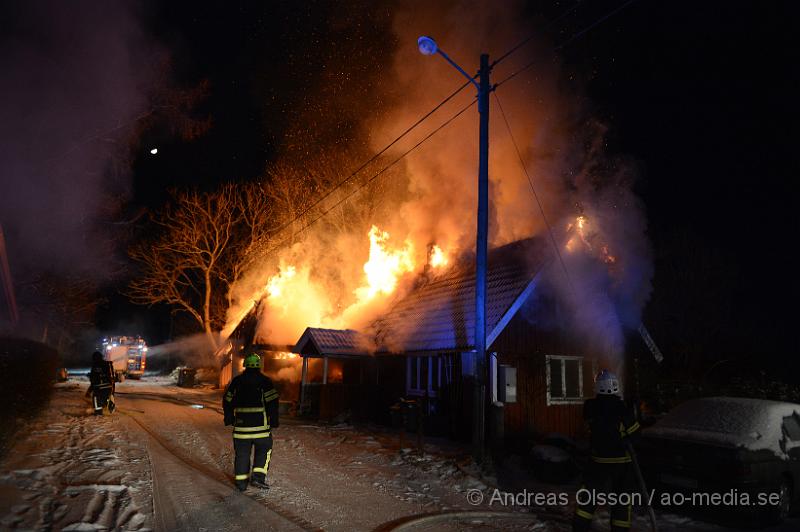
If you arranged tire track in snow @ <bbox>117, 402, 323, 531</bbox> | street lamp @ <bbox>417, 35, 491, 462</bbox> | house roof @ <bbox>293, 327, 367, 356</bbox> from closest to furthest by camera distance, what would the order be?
1. tire track in snow @ <bbox>117, 402, 323, 531</bbox>
2. street lamp @ <bbox>417, 35, 491, 462</bbox>
3. house roof @ <bbox>293, 327, 367, 356</bbox>

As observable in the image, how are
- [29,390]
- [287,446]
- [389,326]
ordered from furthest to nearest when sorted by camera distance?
1. [389,326]
2. [287,446]
3. [29,390]

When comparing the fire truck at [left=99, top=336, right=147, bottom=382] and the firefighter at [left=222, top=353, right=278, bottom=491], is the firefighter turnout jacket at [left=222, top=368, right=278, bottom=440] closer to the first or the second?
the firefighter at [left=222, top=353, right=278, bottom=491]

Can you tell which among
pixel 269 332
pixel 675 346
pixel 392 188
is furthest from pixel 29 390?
pixel 675 346

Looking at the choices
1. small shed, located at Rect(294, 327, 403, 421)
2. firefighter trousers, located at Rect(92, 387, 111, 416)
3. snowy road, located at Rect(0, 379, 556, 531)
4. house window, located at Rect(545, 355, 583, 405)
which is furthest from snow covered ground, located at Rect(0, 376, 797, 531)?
small shed, located at Rect(294, 327, 403, 421)

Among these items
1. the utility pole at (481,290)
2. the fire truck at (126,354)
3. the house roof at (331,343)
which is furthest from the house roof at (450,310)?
the fire truck at (126,354)

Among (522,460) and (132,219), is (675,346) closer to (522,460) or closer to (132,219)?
(522,460)

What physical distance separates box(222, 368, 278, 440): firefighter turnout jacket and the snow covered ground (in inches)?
30.9

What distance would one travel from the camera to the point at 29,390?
28.9 feet

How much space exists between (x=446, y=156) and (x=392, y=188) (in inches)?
149

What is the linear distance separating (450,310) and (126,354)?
39.2m

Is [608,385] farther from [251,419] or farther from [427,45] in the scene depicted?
[427,45]

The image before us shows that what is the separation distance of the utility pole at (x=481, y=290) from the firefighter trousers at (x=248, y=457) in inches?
152

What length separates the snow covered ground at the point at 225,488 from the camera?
543cm

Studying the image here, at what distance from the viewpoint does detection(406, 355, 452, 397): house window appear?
13.3 m
